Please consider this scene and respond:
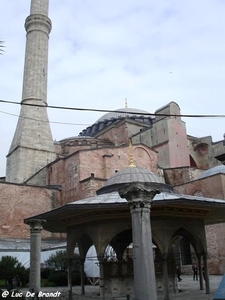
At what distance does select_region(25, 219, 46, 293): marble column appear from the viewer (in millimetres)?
8281

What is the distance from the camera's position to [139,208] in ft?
19.2

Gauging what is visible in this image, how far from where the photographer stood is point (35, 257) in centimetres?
848

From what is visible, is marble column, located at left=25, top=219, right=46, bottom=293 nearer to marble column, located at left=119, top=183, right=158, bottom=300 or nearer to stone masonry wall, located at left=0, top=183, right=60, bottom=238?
marble column, located at left=119, top=183, right=158, bottom=300

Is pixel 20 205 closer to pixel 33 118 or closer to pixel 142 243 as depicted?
pixel 33 118

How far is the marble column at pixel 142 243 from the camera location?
17.9 ft

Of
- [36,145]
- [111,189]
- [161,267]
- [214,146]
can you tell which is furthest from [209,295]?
[214,146]

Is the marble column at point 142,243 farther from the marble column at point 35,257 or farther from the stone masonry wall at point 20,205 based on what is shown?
the stone masonry wall at point 20,205

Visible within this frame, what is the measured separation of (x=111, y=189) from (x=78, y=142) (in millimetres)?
20876

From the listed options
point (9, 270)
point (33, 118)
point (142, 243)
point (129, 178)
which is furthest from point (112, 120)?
point (142, 243)

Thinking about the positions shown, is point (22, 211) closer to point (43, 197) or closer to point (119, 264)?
point (43, 197)

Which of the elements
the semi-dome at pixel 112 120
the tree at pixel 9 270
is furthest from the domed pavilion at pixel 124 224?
the semi-dome at pixel 112 120

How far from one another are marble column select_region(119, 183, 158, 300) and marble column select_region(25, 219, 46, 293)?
3.38 meters

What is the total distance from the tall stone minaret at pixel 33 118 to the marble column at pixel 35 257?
1659 cm

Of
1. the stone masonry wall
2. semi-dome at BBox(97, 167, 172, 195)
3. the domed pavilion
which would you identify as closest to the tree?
the domed pavilion
